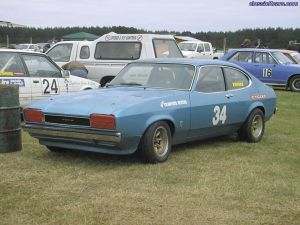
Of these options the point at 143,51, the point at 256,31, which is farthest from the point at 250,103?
the point at 256,31

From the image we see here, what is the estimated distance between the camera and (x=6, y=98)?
7.17m

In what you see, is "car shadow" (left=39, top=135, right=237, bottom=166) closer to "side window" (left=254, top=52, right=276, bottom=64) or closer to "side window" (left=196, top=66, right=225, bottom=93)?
"side window" (left=196, top=66, right=225, bottom=93)

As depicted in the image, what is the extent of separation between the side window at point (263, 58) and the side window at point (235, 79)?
10548 mm

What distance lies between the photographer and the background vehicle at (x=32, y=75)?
977cm

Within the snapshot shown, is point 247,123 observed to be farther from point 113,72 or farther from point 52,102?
point 113,72

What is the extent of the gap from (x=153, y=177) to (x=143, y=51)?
8.44m

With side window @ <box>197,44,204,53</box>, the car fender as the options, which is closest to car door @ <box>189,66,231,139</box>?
the car fender

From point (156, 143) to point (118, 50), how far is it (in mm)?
8206

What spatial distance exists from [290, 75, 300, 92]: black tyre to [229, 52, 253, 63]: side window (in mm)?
1627

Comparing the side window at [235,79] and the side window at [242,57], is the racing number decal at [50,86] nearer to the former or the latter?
the side window at [235,79]

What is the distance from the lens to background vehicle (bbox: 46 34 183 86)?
1436cm

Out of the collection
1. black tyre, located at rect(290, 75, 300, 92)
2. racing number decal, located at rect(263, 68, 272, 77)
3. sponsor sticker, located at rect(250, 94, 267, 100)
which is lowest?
black tyre, located at rect(290, 75, 300, 92)

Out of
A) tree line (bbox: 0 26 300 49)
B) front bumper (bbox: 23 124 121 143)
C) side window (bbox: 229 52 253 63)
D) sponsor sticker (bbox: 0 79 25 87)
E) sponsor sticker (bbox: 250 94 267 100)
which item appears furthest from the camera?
tree line (bbox: 0 26 300 49)

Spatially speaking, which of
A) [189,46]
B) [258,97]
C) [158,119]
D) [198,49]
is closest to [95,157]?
[158,119]
